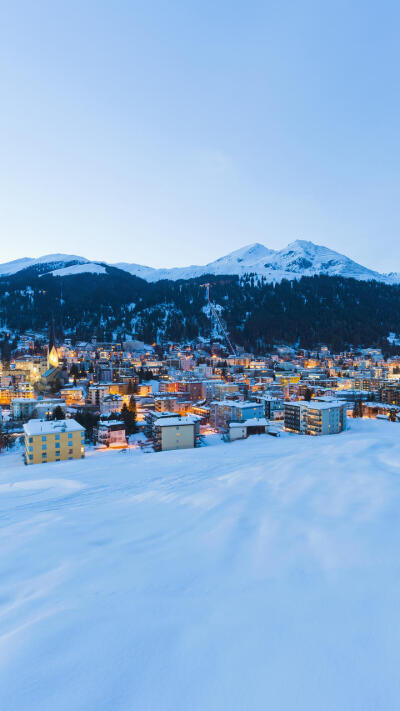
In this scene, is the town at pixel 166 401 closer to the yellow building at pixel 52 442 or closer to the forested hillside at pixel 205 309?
the yellow building at pixel 52 442

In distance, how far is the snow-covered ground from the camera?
202 centimetres

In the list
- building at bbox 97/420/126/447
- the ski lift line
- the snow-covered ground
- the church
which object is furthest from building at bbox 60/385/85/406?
the ski lift line

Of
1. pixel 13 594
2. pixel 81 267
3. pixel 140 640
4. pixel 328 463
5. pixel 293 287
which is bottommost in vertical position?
pixel 328 463

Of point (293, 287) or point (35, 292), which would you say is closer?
point (35, 292)

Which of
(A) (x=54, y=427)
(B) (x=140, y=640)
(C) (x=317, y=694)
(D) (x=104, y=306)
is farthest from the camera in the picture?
(D) (x=104, y=306)

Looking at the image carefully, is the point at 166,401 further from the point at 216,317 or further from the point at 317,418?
the point at 216,317

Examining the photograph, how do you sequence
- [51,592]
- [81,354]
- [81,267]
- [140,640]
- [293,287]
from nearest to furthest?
1. [140,640]
2. [51,592]
3. [81,354]
4. [293,287]
5. [81,267]

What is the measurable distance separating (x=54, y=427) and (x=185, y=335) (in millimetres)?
85065

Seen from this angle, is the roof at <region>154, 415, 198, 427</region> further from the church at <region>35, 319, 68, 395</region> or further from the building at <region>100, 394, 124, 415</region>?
the church at <region>35, 319, 68, 395</region>

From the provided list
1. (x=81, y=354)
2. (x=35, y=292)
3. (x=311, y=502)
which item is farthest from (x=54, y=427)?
(x=35, y=292)

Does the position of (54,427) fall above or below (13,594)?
below

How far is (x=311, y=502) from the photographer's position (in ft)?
17.5

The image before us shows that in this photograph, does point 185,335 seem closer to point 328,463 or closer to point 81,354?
point 81,354

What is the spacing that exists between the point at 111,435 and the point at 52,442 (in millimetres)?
6113
